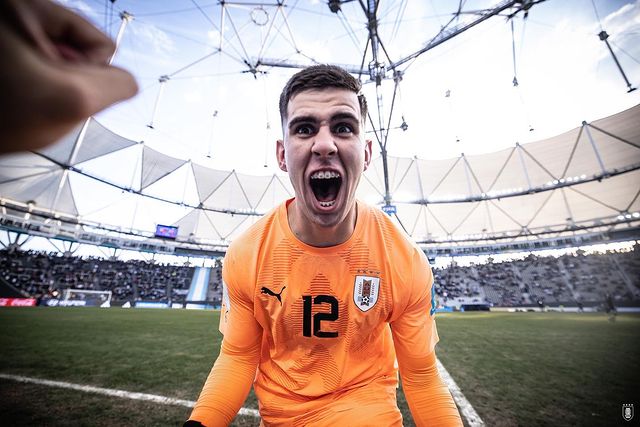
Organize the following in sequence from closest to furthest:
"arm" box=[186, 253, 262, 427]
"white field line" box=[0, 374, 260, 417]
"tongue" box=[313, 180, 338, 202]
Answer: "arm" box=[186, 253, 262, 427] → "tongue" box=[313, 180, 338, 202] → "white field line" box=[0, 374, 260, 417]

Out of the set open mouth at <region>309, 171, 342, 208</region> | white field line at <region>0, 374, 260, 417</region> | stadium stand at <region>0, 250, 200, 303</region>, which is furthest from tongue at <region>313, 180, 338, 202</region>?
stadium stand at <region>0, 250, 200, 303</region>

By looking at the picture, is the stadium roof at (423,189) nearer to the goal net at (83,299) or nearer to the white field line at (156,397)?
the goal net at (83,299)

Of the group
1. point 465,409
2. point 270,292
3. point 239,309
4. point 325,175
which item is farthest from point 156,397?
point 465,409

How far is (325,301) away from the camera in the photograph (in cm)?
202

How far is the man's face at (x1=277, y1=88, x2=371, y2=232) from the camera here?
1.98 m

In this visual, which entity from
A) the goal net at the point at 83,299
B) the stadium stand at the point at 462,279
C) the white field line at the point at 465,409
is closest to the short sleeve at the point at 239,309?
the white field line at the point at 465,409

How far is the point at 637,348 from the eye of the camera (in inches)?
296

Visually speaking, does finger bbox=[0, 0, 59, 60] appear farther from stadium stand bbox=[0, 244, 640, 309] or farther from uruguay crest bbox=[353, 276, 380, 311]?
stadium stand bbox=[0, 244, 640, 309]

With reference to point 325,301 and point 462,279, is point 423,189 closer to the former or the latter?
point 462,279

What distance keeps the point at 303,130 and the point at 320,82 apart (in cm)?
40

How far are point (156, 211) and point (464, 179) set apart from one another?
164ft

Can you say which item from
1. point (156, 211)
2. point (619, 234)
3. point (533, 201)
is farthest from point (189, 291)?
point (619, 234)

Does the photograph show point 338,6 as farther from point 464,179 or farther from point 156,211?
point 156,211

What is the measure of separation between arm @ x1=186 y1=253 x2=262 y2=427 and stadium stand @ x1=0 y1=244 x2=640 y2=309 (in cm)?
3927
